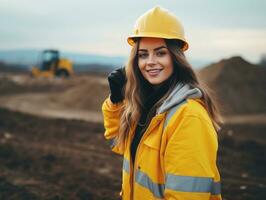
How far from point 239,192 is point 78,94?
1507cm

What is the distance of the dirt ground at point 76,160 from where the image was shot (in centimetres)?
714

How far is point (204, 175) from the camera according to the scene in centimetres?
221

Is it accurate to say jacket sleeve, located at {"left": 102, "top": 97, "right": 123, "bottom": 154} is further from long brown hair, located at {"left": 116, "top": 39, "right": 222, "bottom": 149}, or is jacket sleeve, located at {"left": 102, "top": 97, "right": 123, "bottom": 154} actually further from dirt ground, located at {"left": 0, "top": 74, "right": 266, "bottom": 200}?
dirt ground, located at {"left": 0, "top": 74, "right": 266, "bottom": 200}

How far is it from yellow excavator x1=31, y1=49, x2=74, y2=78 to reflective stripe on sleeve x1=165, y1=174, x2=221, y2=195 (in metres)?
29.1

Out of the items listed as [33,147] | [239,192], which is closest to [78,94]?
[33,147]

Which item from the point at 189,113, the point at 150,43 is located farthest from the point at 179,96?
the point at 150,43

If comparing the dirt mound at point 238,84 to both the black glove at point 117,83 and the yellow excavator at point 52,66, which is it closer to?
the yellow excavator at point 52,66

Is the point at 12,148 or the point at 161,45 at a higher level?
the point at 161,45

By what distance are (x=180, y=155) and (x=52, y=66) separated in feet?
97.1

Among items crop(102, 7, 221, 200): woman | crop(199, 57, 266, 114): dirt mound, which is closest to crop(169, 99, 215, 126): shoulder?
crop(102, 7, 221, 200): woman

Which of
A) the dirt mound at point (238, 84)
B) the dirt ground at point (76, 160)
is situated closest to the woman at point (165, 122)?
the dirt ground at point (76, 160)

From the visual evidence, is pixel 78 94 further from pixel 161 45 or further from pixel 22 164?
pixel 161 45

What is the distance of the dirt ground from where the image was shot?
7141 mm

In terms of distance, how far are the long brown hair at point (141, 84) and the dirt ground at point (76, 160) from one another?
4.08m
